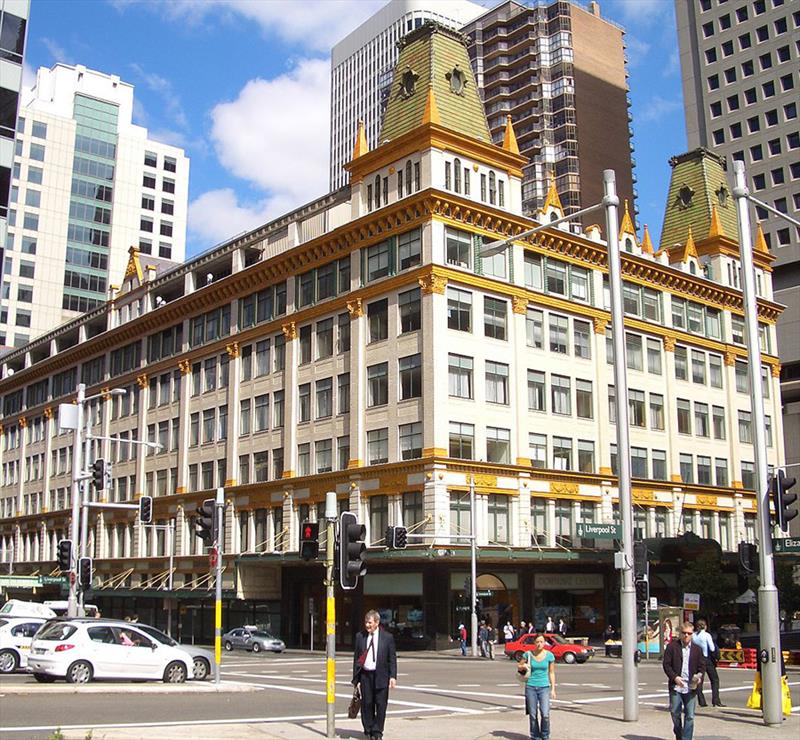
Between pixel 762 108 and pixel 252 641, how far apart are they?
71042 millimetres

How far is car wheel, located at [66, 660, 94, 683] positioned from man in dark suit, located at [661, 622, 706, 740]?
15280mm

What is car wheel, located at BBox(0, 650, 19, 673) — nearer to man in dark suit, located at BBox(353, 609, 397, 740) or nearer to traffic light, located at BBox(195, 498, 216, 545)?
traffic light, located at BBox(195, 498, 216, 545)

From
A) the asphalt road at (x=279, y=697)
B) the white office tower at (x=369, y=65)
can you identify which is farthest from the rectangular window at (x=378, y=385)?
the white office tower at (x=369, y=65)

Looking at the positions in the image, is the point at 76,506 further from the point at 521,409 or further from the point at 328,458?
the point at 521,409

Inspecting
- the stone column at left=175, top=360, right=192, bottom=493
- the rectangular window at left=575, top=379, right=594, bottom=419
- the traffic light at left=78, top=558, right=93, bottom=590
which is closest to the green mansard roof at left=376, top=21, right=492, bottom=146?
the rectangular window at left=575, top=379, right=594, bottom=419

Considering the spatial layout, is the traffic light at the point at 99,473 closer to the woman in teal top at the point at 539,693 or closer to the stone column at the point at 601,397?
the woman in teal top at the point at 539,693

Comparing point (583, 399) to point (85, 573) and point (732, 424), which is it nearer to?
point (732, 424)

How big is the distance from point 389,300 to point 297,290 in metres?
8.76

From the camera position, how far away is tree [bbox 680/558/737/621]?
2229 inches

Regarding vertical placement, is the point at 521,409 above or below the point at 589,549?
above

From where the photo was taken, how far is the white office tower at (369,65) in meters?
145

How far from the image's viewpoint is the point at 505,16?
11988 cm

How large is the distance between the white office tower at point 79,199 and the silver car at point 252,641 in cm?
6993

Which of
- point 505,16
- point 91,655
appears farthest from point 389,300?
point 505,16
